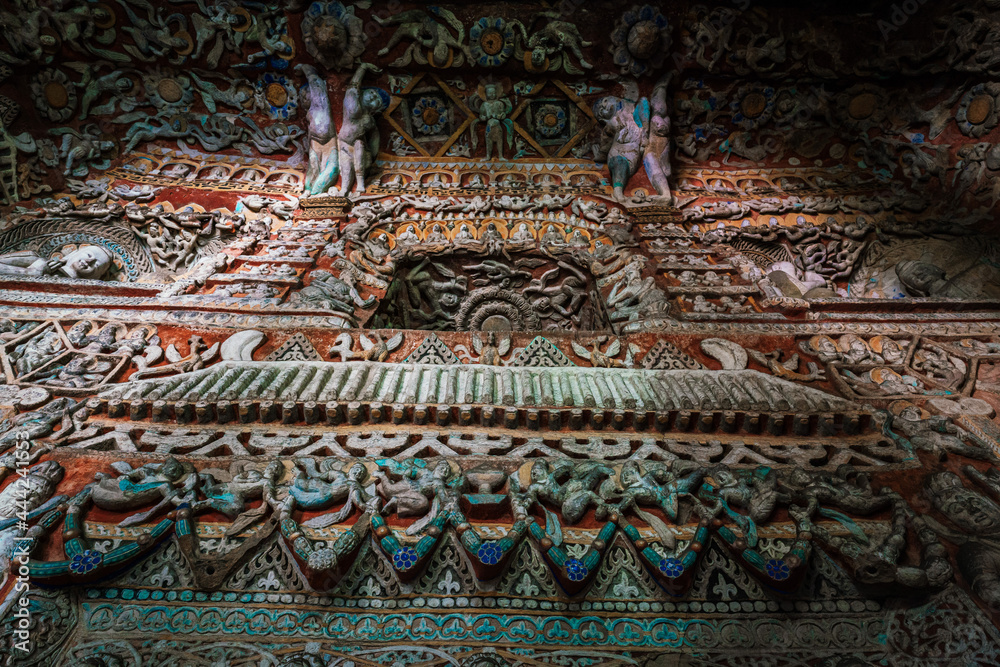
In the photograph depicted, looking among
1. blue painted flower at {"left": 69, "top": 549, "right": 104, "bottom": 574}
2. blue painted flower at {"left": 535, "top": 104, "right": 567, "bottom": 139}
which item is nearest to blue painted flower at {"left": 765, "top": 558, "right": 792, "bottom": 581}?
blue painted flower at {"left": 69, "top": 549, "right": 104, "bottom": 574}

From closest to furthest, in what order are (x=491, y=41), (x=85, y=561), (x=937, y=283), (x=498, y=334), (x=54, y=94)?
(x=85, y=561), (x=498, y=334), (x=937, y=283), (x=54, y=94), (x=491, y=41)

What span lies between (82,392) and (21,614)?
1481 mm

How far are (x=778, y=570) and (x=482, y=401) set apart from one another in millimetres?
1653

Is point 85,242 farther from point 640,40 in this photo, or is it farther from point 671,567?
point 640,40

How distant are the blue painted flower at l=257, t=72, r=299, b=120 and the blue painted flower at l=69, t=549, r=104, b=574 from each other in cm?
505

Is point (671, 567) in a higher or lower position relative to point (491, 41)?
lower

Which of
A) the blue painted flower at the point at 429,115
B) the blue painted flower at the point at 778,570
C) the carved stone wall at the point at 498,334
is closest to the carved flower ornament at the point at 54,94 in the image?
the carved stone wall at the point at 498,334

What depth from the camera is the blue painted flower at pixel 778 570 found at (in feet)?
6.72

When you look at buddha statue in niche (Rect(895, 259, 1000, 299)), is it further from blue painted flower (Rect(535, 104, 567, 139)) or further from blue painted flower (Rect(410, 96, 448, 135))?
blue painted flower (Rect(410, 96, 448, 135))

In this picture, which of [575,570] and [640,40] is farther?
[640,40]

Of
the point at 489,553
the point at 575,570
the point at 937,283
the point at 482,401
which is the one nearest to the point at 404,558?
the point at 489,553

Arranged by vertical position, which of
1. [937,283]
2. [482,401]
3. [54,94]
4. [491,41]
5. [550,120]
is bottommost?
[482,401]

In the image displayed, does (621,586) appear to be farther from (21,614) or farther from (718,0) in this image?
(718,0)

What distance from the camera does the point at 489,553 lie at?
2072 mm
